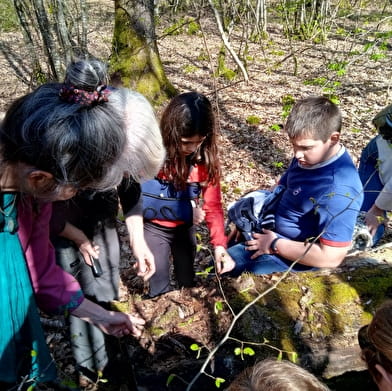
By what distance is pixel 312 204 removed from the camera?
8.29 ft

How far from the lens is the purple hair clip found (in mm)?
1383

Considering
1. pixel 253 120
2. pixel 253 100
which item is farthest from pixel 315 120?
pixel 253 100

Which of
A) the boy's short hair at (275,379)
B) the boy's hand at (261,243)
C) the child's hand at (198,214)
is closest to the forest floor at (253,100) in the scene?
the child's hand at (198,214)

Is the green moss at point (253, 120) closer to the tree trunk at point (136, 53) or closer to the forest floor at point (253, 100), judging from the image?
the forest floor at point (253, 100)

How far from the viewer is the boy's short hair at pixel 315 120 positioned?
2.51m

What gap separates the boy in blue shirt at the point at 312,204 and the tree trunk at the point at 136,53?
4.65m

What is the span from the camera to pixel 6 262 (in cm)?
147

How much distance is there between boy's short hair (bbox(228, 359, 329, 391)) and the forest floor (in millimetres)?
943

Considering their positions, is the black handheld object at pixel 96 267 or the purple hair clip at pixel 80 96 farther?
the black handheld object at pixel 96 267

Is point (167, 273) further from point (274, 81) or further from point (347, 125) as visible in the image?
point (274, 81)

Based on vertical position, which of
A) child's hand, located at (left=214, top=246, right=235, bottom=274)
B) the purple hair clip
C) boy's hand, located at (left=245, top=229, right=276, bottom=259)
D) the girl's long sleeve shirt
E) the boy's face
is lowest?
child's hand, located at (left=214, top=246, right=235, bottom=274)

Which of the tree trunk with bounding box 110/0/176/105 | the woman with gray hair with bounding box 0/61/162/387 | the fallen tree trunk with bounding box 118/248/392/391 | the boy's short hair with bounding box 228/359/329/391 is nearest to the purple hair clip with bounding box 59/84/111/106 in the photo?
the woman with gray hair with bounding box 0/61/162/387

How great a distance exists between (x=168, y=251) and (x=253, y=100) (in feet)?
21.1

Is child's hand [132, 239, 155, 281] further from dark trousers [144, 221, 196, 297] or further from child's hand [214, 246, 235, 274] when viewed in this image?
child's hand [214, 246, 235, 274]
